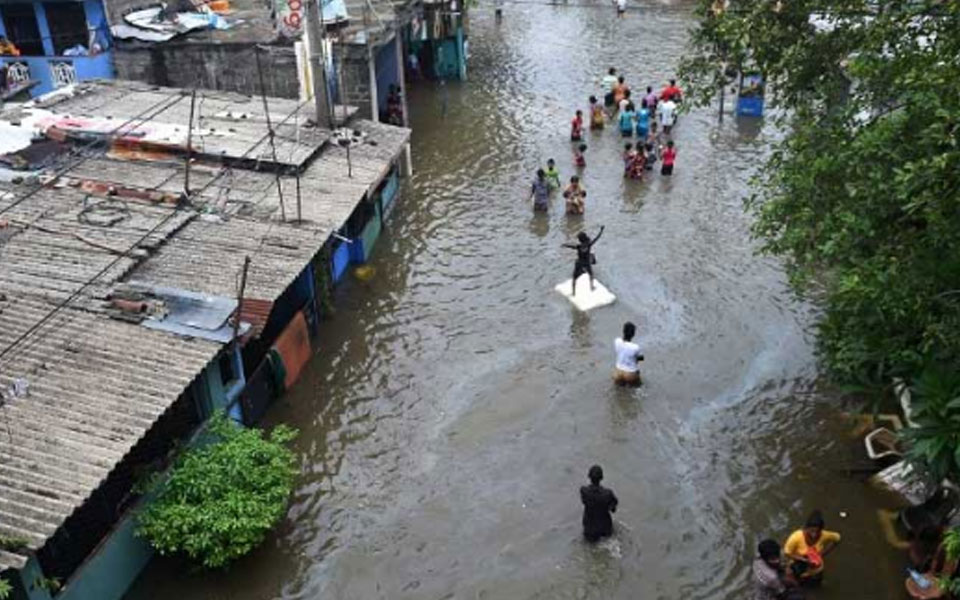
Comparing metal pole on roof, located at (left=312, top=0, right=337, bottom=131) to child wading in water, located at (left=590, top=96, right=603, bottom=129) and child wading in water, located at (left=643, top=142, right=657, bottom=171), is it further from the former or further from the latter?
child wading in water, located at (left=590, top=96, right=603, bottom=129)

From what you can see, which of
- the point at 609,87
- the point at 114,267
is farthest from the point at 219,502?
the point at 609,87

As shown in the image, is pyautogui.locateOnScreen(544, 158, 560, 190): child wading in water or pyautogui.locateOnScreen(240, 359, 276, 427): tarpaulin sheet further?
pyautogui.locateOnScreen(544, 158, 560, 190): child wading in water

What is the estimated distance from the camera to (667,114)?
27328 mm

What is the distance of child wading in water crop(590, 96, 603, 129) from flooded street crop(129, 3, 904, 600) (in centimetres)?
434

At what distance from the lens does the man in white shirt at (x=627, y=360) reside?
14844 millimetres

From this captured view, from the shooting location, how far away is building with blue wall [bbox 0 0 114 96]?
25172 mm

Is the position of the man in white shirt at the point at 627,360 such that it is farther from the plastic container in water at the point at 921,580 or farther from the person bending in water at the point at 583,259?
the plastic container in water at the point at 921,580

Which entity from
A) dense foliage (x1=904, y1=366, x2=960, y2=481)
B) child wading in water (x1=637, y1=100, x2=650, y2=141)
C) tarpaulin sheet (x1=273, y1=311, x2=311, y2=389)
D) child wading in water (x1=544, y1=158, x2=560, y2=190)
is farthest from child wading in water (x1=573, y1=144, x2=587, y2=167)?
dense foliage (x1=904, y1=366, x2=960, y2=481)

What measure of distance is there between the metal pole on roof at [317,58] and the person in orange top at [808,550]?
14.1 meters

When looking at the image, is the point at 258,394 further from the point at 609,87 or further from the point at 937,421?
the point at 609,87

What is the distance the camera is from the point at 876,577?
11117 millimetres

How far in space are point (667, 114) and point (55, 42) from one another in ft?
Result: 61.7

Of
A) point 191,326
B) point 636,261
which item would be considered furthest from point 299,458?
point 636,261

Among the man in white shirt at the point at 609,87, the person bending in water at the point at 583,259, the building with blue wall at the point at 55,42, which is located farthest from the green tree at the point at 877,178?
the building with blue wall at the point at 55,42
